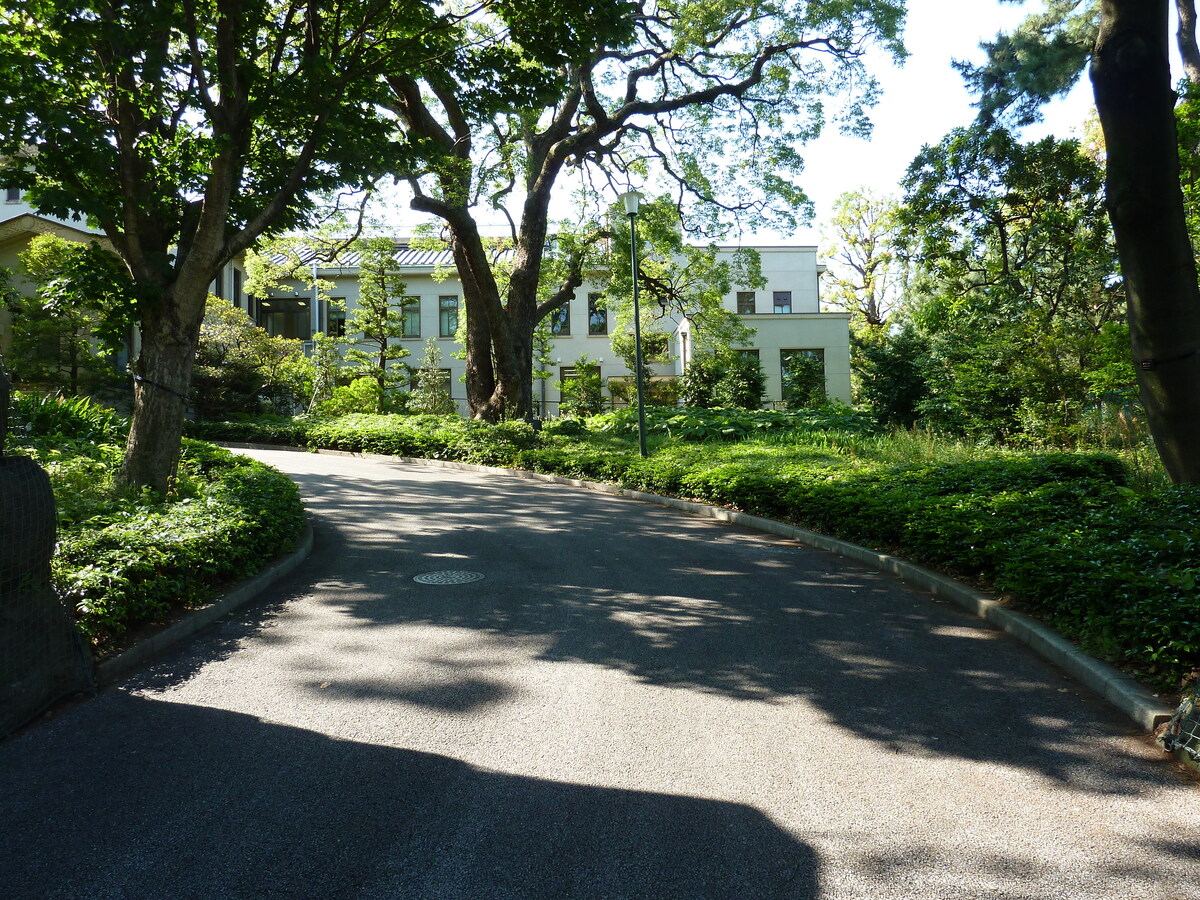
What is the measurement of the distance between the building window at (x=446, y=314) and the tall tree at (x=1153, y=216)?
113 ft

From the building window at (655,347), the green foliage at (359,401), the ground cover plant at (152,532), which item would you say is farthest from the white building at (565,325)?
the ground cover plant at (152,532)

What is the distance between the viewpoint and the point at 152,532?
22.5 feet

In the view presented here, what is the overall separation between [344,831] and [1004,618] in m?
5.05

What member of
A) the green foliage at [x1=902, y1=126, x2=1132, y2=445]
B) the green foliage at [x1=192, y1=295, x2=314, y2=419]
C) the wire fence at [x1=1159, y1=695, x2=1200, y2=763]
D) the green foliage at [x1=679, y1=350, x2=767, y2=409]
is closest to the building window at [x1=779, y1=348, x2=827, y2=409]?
the green foliage at [x1=679, y1=350, x2=767, y2=409]

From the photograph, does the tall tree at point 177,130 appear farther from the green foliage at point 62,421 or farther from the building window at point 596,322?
the building window at point 596,322

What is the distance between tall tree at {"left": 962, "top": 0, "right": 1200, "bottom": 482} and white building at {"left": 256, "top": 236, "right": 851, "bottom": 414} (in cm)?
2816

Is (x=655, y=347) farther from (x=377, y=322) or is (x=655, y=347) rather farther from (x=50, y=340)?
(x=50, y=340)

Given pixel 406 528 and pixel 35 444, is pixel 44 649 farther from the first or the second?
pixel 35 444

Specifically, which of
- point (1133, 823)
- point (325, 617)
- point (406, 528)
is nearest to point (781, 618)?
point (1133, 823)

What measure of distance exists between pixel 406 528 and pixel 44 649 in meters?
Answer: 6.13

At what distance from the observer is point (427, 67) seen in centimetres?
1080

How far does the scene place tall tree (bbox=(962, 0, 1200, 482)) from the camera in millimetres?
7328

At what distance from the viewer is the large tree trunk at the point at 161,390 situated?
949 centimetres

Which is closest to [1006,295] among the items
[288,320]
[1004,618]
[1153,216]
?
[1153,216]
